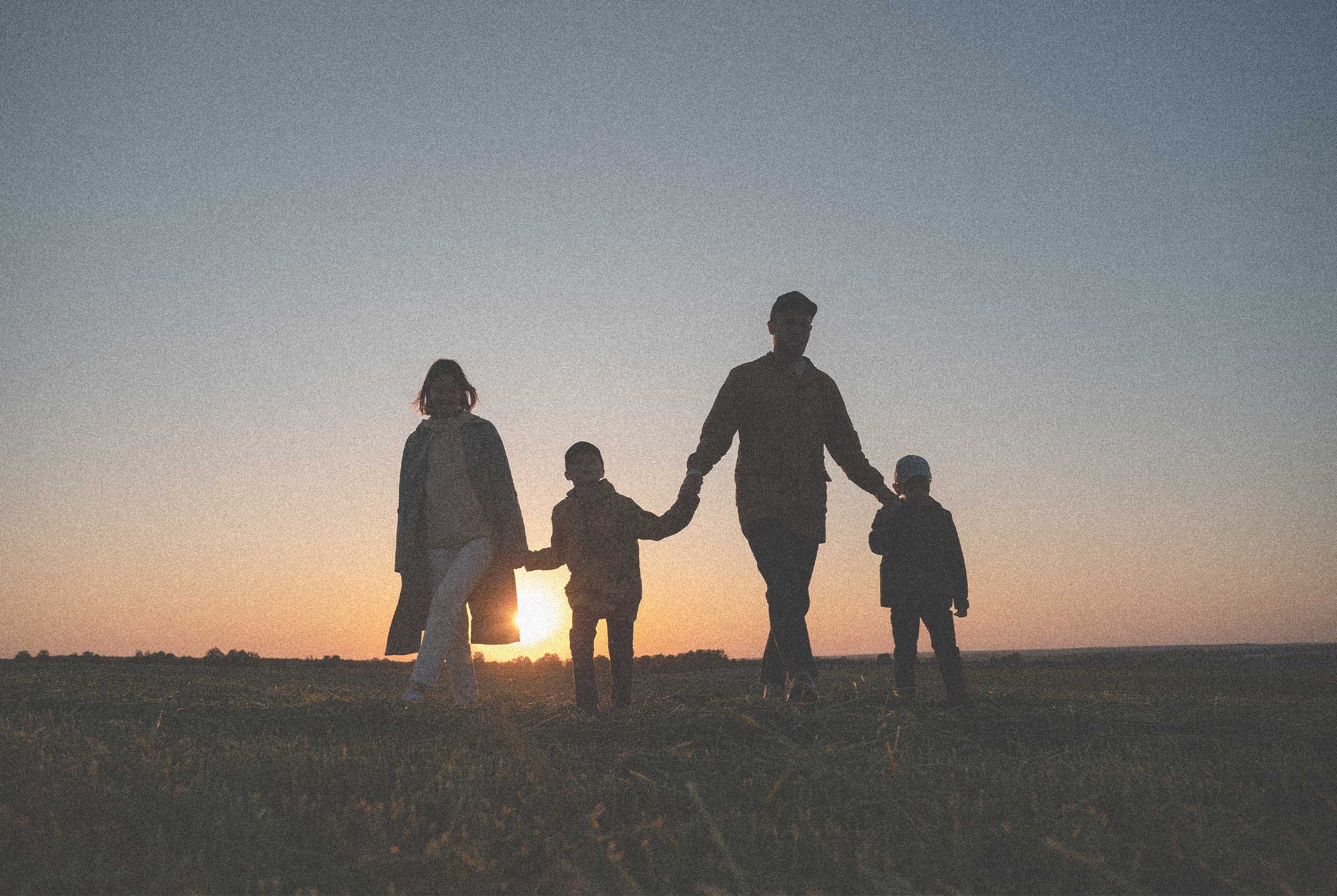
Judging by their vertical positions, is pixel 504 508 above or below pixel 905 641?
above

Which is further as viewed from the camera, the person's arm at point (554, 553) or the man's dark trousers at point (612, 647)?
the person's arm at point (554, 553)

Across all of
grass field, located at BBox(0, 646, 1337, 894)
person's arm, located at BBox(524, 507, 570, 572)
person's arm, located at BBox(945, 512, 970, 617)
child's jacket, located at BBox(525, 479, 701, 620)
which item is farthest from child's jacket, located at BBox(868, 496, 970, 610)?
person's arm, located at BBox(524, 507, 570, 572)

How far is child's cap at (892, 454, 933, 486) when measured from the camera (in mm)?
6848

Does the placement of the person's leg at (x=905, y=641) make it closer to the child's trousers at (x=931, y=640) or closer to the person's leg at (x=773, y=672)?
the child's trousers at (x=931, y=640)

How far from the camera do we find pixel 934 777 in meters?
3.23

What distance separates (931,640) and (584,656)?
246 centimetres

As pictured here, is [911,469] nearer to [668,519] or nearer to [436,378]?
[668,519]

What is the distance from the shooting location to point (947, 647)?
6277 mm

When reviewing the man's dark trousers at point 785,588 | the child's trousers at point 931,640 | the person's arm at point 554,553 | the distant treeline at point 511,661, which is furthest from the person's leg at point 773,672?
the distant treeline at point 511,661

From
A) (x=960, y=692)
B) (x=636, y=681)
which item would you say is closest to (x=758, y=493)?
(x=960, y=692)

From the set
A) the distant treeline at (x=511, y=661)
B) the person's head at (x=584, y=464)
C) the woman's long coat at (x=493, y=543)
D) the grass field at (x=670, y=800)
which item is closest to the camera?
the grass field at (x=670, y=800)

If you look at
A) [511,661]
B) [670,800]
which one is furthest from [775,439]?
[511,661]

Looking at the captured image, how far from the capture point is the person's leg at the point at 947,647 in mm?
5961

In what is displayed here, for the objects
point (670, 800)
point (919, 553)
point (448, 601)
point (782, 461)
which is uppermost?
point (782, 461)
